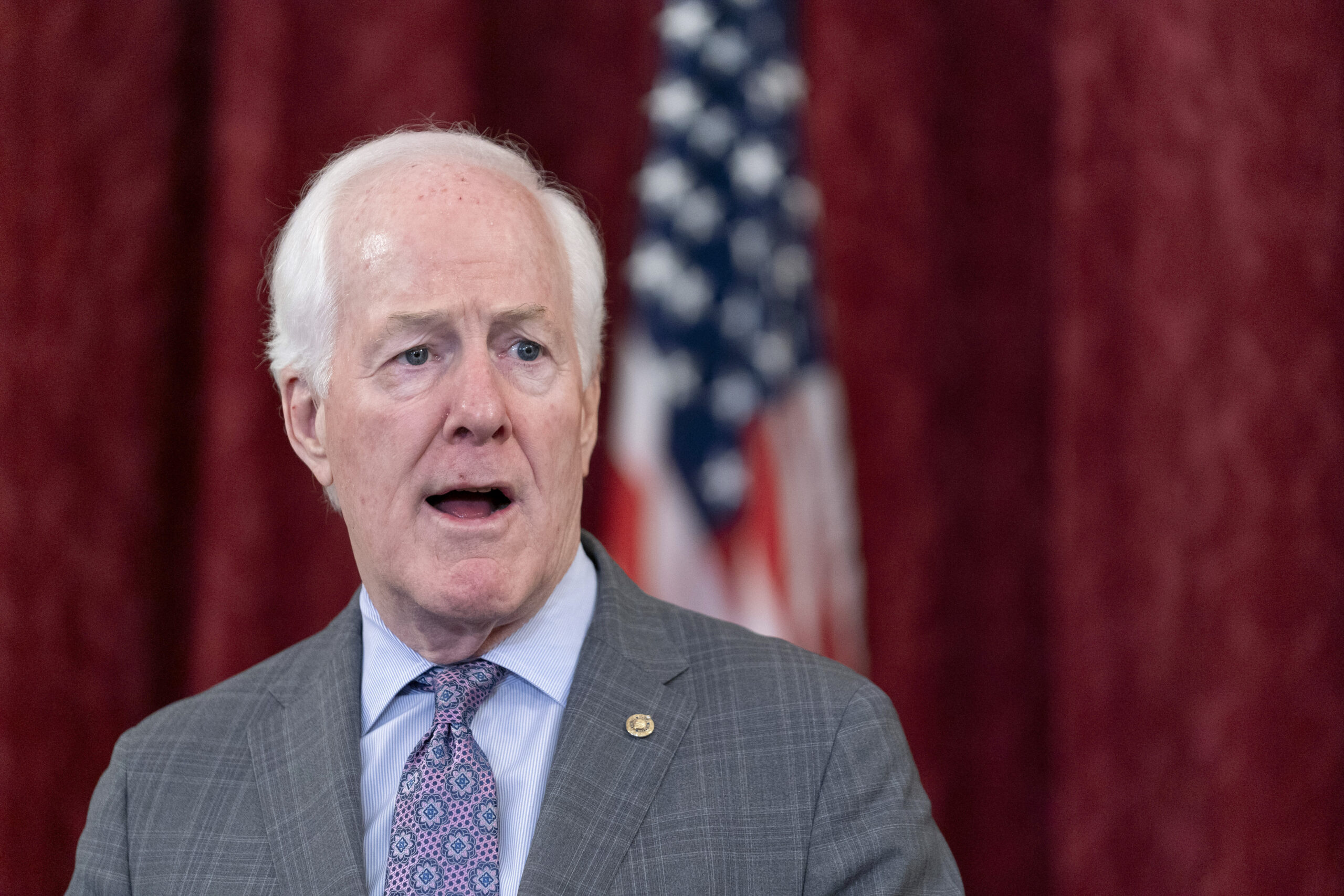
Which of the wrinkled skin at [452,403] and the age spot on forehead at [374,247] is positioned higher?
the age spot on forehead at [374,247]

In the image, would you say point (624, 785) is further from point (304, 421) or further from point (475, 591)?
point (304, 421)

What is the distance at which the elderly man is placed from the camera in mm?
1521

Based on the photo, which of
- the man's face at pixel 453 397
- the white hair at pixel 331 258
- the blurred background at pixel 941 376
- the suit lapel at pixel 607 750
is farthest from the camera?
the blurred background at pixel 941 376

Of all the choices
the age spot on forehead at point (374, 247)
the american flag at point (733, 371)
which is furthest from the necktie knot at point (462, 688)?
the american flag at point (733, 371)

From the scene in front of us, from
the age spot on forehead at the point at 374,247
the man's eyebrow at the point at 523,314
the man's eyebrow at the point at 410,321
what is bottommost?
the man's eyebrow at the point at 410,321

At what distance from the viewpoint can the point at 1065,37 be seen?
2.96m

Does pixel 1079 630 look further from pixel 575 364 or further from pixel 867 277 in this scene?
pixel 575 364

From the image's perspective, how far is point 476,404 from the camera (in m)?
1.57

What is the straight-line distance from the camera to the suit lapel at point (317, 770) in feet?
Result: 5.08

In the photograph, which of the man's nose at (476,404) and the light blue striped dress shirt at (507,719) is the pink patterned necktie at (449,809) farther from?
the man's nose at (476,404)

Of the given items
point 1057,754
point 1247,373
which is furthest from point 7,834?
point 1247,373

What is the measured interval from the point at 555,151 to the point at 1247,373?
1.76 m

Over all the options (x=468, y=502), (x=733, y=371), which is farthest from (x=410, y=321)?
(x=733, y=371)

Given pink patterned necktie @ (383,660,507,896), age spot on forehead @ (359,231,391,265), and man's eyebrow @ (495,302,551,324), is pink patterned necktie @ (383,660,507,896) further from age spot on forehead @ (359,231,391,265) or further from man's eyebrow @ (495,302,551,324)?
age spot on forehead @ (359,231,391,265)
